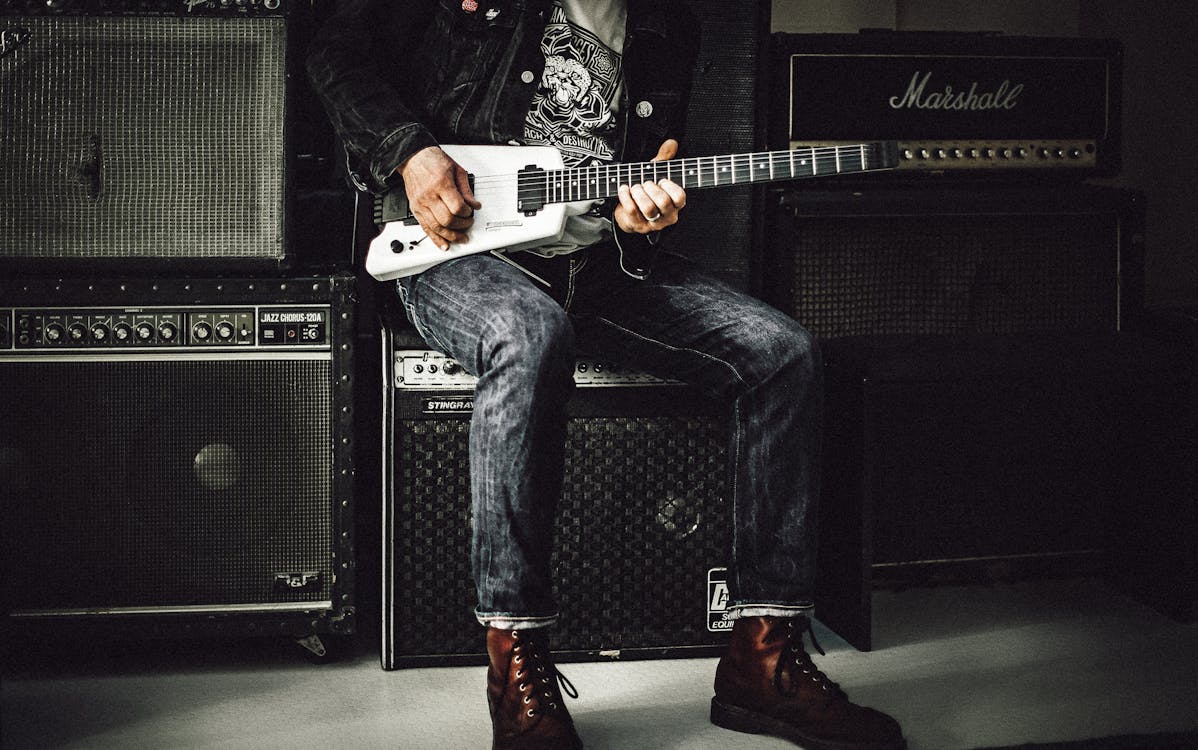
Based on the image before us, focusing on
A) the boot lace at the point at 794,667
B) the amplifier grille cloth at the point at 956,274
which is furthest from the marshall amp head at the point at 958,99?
the boot lace at the point at 794,667

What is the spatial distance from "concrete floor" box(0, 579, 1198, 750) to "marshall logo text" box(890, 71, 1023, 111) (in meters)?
0.92

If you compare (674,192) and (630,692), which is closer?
(674,192)

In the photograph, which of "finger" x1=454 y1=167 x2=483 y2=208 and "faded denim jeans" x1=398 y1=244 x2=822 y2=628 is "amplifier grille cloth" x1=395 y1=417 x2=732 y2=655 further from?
"finger" x1=454 y1=167 x2=483 y2=208

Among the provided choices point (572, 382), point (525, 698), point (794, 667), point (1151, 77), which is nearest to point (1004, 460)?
point (794, 667)

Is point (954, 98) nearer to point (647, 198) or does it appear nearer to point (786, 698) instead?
point (647, 198)

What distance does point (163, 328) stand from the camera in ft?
5.93

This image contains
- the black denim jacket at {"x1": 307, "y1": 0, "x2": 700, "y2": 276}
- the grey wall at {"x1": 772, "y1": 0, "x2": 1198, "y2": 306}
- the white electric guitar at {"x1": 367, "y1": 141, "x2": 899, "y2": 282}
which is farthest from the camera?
the grey wall at {"x1": 772, "y1": 0, "x2": 1198, "y2": 306}

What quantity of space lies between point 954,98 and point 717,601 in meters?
0.99

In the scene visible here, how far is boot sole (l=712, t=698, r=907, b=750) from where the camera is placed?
1.56 m

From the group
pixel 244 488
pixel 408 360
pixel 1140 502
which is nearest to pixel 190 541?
pixel 244 488

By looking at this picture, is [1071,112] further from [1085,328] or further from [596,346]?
[596,346]

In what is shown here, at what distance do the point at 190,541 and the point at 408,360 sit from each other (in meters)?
0.44

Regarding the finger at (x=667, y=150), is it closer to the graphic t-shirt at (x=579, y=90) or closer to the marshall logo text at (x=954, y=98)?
the graphic t-shirt at (x=579, y=90)

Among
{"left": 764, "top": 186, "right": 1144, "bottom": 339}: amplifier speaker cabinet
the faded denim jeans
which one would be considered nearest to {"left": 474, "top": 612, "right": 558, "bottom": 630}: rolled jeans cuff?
the faded denim jeans
